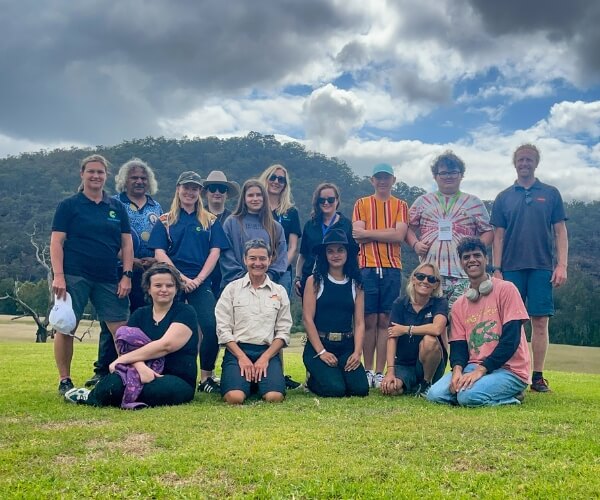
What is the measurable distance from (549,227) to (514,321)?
214 cm

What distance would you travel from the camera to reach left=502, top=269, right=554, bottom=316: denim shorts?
7832 millimetres

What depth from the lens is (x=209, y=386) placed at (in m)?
7.64

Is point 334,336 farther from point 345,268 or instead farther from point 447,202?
point 447,202

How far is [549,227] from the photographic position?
8.16 meters

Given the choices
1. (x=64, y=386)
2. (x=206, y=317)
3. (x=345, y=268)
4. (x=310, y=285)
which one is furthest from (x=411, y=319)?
(x=64, y=386)

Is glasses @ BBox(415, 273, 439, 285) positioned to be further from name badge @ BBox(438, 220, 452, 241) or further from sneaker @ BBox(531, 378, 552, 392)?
sneaker @ BBox(531, 378, 552, 392)

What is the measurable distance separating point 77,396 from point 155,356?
0.95m

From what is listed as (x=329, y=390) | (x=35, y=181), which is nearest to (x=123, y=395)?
(x=329, y=390)

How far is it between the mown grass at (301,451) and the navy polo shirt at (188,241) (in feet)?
6.57

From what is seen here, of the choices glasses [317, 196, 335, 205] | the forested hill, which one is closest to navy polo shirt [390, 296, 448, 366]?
glasses [317, 196, 335, 205]

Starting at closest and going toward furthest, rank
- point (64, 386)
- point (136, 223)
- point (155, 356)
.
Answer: point (155, 356)
point (64, 386)
point (136, 223)

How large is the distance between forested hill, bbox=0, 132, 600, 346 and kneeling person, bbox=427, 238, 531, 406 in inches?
1240

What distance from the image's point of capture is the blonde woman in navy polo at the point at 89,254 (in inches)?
284

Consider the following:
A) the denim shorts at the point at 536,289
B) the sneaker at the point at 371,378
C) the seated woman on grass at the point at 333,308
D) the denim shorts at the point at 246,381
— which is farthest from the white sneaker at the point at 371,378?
the denim shorts at the point at 536,289
